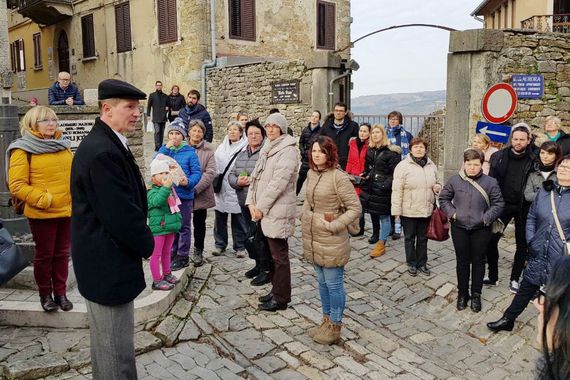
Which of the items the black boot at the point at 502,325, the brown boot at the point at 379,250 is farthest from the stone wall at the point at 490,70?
the black boot at the point at 502,325

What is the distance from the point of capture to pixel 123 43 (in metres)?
19.8

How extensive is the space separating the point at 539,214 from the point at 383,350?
6.25 feet

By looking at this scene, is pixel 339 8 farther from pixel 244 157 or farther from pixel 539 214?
pixel 539 214

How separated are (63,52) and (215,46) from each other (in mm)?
10159

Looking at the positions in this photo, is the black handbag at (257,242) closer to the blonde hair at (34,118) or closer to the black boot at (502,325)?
the blonde hair at (34,118)

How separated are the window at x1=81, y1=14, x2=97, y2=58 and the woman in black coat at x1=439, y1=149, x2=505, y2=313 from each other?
19283 millimetres

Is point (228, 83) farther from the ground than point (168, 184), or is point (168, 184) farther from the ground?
point (228, 83)

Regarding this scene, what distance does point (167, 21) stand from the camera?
58.3 ft

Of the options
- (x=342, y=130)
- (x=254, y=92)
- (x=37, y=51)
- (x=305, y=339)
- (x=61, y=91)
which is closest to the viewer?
(x=305, y=339)

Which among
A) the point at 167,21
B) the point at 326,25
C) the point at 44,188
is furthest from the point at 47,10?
the point at 44,188

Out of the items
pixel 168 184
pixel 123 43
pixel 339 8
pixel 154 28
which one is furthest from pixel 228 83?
pixel 168 184

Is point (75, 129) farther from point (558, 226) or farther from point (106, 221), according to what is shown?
point (558, 226)

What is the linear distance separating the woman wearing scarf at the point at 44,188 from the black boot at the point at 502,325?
4121mm

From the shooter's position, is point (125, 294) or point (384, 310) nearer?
point (125, 294)
